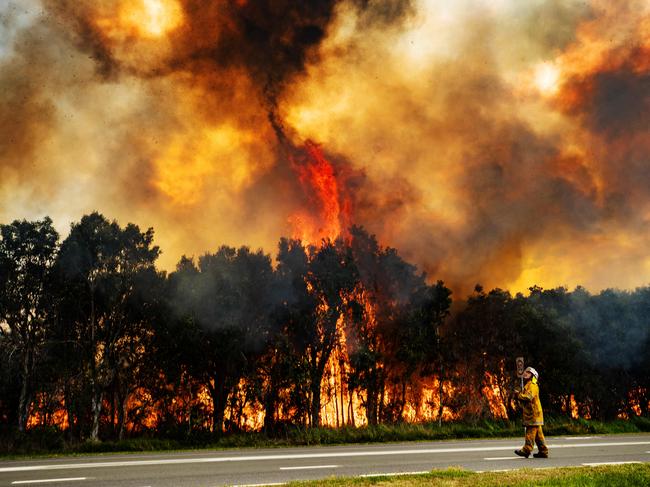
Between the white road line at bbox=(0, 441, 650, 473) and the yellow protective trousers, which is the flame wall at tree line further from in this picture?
the yellow protective trousers

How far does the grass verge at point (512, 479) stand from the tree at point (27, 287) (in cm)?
2658

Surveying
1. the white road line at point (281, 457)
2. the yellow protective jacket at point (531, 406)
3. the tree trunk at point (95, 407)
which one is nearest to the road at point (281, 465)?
the white road line at point (281, 457)

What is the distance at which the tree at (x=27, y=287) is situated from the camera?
98.0 ft

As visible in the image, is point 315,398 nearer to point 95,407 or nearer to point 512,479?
point 95,407

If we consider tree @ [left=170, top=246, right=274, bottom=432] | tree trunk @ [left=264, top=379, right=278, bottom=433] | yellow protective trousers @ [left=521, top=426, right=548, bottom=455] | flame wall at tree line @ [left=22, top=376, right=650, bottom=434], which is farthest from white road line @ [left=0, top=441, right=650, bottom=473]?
tree trunk @ [left=264, top=379, right=278, bottom=433]

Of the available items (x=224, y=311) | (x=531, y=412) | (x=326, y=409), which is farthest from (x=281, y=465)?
(x=326, y=409)

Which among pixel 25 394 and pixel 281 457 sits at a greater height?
pixel 25 394

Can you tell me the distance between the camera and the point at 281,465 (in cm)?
1187

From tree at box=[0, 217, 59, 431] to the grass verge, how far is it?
1047 inches

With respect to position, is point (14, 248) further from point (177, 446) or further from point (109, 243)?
point (177, 446)

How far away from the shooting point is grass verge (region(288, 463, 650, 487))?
8.35 m

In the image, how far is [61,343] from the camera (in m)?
30.1

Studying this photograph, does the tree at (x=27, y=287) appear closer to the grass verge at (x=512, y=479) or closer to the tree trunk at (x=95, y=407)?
the tree trunk at (x=95, y=407)

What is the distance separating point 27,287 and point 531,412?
96.3ft
